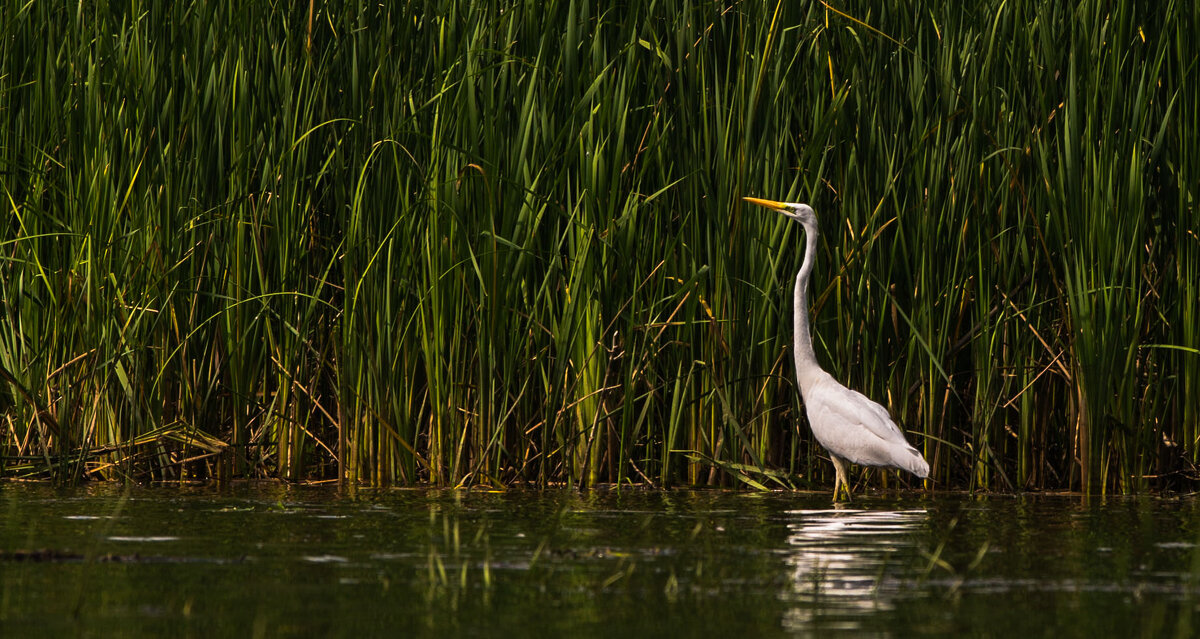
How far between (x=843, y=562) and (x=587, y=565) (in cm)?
74

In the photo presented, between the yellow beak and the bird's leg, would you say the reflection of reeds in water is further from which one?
the yellow beak

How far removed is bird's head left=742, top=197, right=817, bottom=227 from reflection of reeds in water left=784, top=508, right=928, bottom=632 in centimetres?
117

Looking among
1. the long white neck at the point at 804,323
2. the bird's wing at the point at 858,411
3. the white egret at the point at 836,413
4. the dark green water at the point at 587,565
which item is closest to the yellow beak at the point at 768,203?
the white egret at the point at 836,413

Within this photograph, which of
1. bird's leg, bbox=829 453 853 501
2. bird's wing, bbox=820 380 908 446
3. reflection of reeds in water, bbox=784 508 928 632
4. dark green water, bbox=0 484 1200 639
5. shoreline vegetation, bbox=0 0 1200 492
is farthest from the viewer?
shoreline vegetation, bbox=0 0 1200 492

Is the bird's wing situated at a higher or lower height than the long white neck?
lower

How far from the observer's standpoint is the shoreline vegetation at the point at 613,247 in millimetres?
6785

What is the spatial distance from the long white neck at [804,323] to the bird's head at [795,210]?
1.3 inches

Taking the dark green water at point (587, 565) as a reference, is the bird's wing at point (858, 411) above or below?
above

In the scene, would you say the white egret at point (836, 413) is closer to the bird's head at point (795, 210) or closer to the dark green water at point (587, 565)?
the bird's head at point (795, 210)

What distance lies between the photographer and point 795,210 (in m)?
6.69

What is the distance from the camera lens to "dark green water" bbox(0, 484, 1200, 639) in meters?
3.98

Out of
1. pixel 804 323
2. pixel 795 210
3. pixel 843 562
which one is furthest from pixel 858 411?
pixel 843 562

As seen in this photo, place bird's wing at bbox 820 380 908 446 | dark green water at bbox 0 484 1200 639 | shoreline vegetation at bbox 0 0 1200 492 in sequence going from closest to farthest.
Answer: dark green water at bbox 0 484 1200 639, bird's wing at bbox 820 380 908 446, shoreline vegetation at bbox 0 0 1200 492

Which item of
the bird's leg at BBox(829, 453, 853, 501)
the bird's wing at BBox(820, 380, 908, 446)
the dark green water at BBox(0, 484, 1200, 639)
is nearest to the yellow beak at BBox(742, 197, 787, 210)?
the bird's wing at BBox(820, 380, 908, 446)
